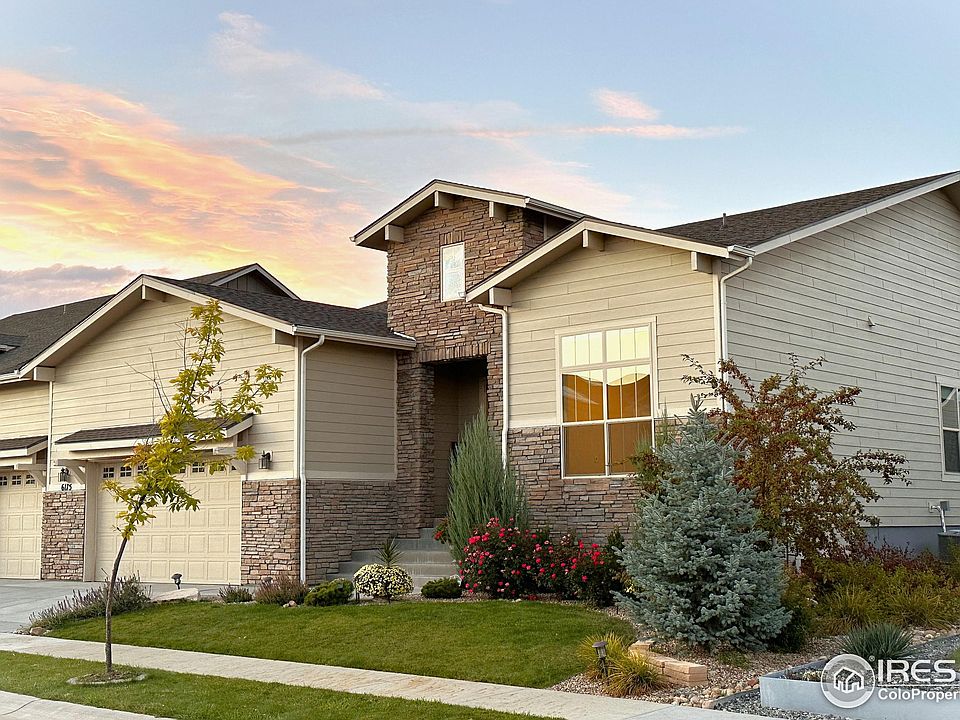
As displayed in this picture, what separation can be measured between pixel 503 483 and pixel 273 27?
8.06 metres

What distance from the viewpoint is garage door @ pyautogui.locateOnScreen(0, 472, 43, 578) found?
23844mm

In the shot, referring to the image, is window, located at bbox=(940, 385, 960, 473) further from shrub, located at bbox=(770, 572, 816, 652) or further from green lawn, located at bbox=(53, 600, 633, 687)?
green lawn, located at bbox=(53, 600, 633, 687)

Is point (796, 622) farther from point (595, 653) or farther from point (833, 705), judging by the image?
point (833, 705)

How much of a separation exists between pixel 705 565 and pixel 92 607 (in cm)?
1019

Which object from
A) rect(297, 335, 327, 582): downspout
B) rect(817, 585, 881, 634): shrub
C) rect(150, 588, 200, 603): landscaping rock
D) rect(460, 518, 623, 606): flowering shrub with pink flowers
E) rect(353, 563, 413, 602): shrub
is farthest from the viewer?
rect(297, 335, 327, 582): downspout

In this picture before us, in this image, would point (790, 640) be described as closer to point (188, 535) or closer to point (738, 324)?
point (738, 324)

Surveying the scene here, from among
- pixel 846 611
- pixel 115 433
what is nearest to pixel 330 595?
pixel 846 611

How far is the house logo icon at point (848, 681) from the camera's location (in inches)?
339

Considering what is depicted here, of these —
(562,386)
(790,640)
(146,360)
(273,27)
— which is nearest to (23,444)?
(146,360)

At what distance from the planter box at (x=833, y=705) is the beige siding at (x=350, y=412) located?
35.6ft

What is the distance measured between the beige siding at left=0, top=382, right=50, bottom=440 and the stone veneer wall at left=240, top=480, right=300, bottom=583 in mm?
7101

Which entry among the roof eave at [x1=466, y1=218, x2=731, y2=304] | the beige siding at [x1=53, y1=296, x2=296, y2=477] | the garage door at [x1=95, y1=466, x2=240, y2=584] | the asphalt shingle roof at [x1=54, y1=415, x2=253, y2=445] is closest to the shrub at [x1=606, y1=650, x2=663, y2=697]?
the roof eave at [x1=466, y1=218, x2=731, y2=304]

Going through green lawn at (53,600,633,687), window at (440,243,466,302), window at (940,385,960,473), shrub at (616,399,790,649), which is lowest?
green lawn at (53,600,633,687)

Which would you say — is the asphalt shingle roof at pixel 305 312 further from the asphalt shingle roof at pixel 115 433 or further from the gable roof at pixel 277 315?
the asphalt shingle roof at pixel 115 433
